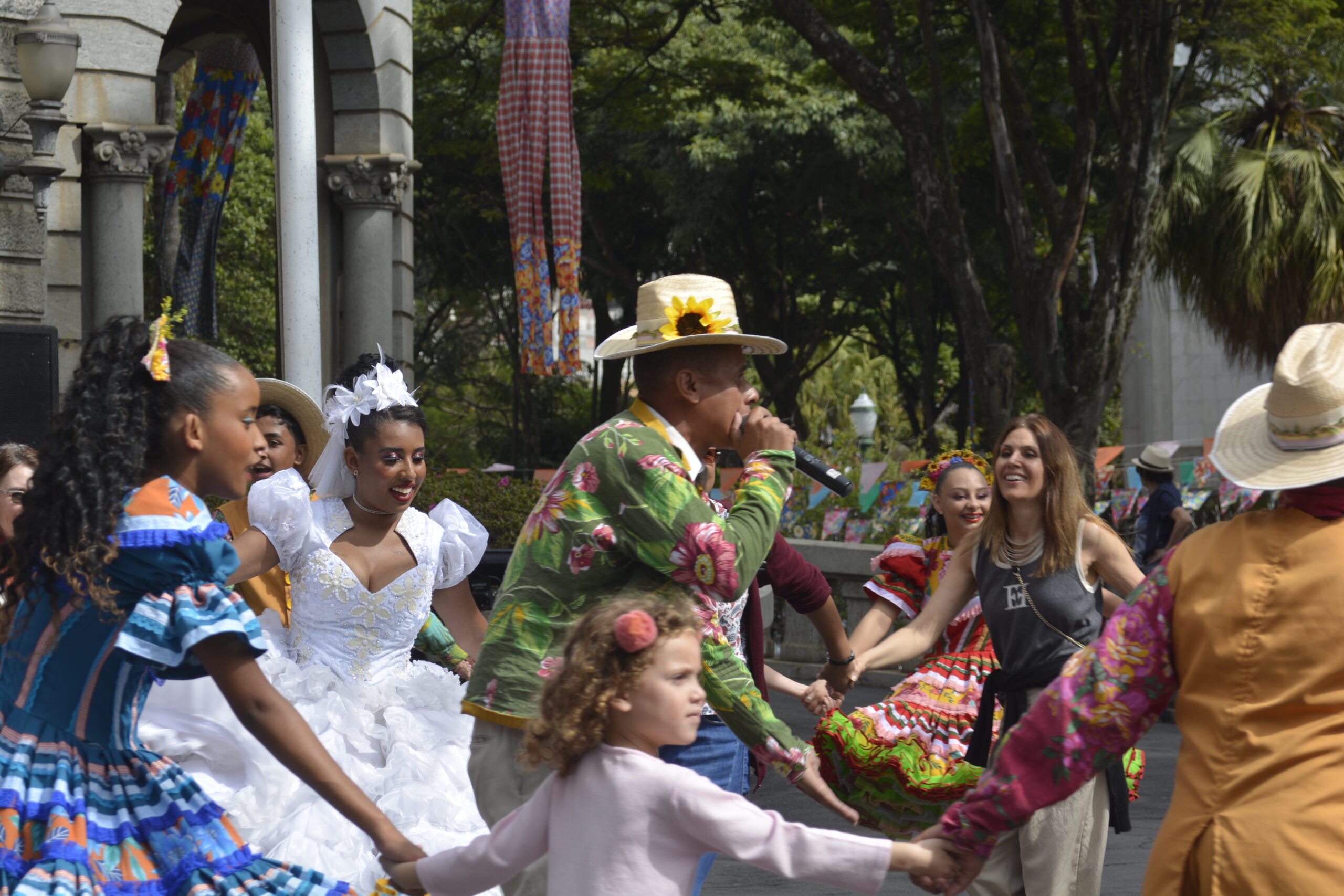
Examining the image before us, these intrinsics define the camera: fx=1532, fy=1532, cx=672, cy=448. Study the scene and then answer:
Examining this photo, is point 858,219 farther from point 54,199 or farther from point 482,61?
point 54,199

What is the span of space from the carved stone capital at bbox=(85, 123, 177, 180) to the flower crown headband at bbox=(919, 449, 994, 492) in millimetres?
6724

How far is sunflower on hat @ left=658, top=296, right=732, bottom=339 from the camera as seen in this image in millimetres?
3775

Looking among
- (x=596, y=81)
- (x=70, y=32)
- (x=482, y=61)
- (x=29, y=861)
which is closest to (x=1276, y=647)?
(x=29, y=861)

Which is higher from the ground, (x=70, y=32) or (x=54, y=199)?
(x=70, y=32)

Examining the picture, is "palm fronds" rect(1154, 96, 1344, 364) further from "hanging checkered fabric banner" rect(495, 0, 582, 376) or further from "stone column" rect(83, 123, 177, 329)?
"stone column" rect(83, 123, 177, 329)

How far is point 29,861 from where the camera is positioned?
300 centimetres

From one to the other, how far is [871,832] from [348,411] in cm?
356

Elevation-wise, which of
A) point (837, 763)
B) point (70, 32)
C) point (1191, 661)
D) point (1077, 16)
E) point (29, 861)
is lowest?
point (837, 763)

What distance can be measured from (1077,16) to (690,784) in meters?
12.6

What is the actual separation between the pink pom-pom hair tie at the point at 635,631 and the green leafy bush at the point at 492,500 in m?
9.12

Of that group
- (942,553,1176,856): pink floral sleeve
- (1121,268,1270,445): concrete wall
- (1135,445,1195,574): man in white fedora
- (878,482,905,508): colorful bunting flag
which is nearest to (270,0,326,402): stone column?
(942,553,1176,856): pink floral sleeve

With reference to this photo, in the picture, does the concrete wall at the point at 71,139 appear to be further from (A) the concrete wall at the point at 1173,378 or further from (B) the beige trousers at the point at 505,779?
(A) the concrete wall at the point at 1173,378

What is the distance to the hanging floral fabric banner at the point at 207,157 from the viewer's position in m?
16.4

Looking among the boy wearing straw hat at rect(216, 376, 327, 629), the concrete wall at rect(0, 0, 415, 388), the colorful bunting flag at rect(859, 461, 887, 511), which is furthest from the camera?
the colorful bunting flag at rect(859, 461, 887, 511)
